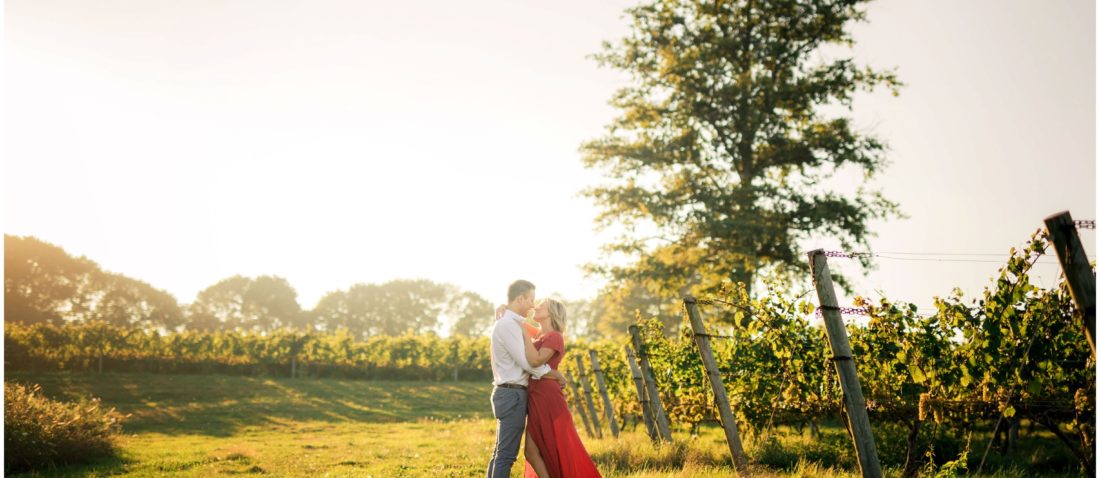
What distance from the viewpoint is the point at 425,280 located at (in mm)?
84750

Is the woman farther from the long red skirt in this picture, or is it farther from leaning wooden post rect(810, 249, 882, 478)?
leaning wooden post rect(810, 249, 882, 478)

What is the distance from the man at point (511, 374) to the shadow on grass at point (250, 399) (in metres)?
13.2

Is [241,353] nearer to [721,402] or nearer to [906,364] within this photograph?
[721,402]

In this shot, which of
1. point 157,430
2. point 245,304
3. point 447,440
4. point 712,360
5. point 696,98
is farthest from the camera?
point 245,304

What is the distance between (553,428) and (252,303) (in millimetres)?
77693

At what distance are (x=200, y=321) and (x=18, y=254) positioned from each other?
19051 mm

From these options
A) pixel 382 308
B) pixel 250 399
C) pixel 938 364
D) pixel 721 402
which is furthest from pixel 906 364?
pixel 382 308

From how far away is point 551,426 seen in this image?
18.1ft

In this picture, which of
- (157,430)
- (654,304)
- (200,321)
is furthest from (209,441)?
(200,321)

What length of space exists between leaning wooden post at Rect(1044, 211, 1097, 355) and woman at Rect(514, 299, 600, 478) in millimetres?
3270

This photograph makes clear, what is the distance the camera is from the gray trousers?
532 cm

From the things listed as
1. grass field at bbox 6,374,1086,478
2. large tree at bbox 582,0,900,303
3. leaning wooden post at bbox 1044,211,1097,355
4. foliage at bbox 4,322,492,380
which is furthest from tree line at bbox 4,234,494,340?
leaning wooden post at bbox 1044,211,1097,355

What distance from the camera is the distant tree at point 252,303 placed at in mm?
74625

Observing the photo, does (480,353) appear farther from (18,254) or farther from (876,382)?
(18,254)
